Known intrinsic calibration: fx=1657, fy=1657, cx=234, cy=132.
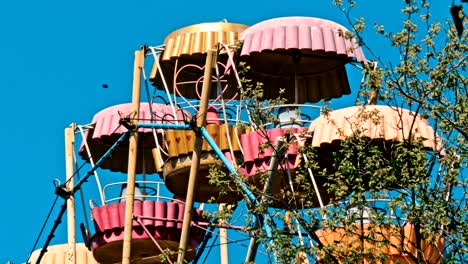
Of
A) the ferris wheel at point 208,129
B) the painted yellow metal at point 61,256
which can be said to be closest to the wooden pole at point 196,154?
the ferris wheel at point 208,129

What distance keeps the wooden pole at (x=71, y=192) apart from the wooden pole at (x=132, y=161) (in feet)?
9.56

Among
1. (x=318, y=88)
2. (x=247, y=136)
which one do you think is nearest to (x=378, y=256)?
(x=247, y=136)

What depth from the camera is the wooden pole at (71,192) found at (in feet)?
132

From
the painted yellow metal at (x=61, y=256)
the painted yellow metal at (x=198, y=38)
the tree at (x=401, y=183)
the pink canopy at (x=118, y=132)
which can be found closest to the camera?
the tree at (x=401, y=183)

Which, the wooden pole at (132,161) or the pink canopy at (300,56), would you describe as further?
the pink canopy at (300,56)

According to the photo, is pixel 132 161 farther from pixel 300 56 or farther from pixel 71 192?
pixel 300 56

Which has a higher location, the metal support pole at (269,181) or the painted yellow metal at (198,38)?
the painted yellow metal at (198,38)

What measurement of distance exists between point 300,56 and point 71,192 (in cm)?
642

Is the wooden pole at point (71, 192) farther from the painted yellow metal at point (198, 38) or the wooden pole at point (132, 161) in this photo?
the painted yellow metal at point (198, 38)

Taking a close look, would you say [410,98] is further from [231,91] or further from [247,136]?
[231,91]

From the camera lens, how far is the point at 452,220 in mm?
27906

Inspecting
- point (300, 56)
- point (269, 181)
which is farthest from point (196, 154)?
point (269, 181)

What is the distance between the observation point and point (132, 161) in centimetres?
3762

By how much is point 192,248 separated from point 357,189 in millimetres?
13347
